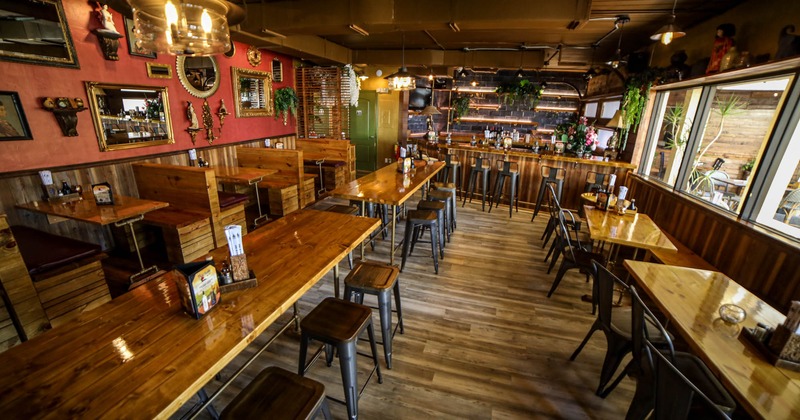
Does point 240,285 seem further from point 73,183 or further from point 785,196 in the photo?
point 785,196

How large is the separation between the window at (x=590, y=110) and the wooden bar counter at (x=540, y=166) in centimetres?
310

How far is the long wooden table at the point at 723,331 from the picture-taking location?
1.34 metres

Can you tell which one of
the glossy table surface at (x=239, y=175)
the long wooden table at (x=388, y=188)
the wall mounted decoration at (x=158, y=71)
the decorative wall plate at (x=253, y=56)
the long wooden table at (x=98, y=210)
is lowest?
the long wooden table at (x=98, y=210)

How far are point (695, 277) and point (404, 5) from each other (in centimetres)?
391

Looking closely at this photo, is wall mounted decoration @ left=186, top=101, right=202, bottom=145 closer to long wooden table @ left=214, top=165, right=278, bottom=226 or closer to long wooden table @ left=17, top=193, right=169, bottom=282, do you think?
long wooden table @ left=214, top=165, right=278, bottom=226

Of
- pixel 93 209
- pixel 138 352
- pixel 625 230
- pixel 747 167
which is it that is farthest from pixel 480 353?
pixel 747 167

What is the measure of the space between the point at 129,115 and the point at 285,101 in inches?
128

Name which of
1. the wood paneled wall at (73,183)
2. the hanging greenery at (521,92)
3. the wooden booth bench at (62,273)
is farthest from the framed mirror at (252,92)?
the hanging greenery at (521,92)

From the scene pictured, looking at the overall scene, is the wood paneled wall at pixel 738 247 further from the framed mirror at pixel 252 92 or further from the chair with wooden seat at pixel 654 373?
the framed mirror at pixel 252 92

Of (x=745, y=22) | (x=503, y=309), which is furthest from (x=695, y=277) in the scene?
(x=745, y=22)

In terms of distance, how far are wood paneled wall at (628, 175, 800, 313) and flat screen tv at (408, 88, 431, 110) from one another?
671 centimetres

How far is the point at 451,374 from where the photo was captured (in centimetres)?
246

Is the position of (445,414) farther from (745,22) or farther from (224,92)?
(224,92)

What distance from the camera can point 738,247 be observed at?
2982 millimetres
